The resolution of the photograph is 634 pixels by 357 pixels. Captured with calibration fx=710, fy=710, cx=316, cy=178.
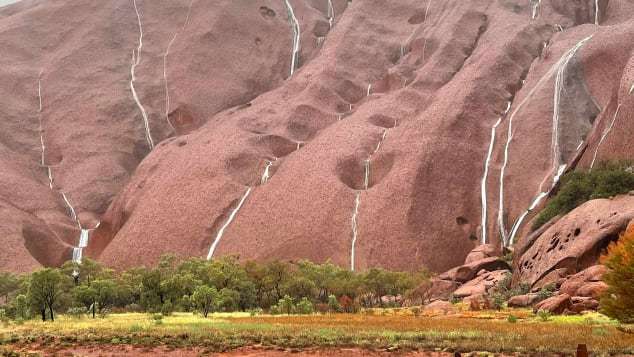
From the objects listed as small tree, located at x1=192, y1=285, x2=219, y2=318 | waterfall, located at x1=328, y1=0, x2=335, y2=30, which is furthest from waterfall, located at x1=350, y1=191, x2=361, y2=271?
waterfall, located at x1=328, y1=0, x2=335, y2=30

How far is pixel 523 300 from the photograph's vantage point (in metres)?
38.0

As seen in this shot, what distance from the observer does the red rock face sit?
231 ft

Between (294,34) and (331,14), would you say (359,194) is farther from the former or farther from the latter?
(331,14)

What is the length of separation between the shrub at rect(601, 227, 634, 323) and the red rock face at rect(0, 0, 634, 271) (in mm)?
38760

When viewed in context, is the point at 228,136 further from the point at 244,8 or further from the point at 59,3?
the point at 59,3

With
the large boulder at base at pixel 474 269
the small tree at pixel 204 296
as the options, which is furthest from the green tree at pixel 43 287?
the large boulder at base at pixel 474 269

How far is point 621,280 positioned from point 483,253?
126 ft

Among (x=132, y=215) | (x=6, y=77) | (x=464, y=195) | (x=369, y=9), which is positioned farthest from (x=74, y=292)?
(x=369, y=9)

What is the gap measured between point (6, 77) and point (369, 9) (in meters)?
54.8

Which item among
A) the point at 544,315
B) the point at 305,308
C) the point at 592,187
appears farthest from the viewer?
the point at 592,187

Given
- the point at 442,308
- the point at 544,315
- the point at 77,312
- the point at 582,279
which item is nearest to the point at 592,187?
the point at 582,279

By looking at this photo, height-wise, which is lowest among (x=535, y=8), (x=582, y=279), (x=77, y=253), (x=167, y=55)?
(x=582, y=279)

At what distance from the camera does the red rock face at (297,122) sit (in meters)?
70.4

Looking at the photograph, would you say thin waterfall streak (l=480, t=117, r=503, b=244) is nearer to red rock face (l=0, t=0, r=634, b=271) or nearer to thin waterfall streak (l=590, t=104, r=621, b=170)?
red rock face (l=0, t=0, r=634, b=271)
